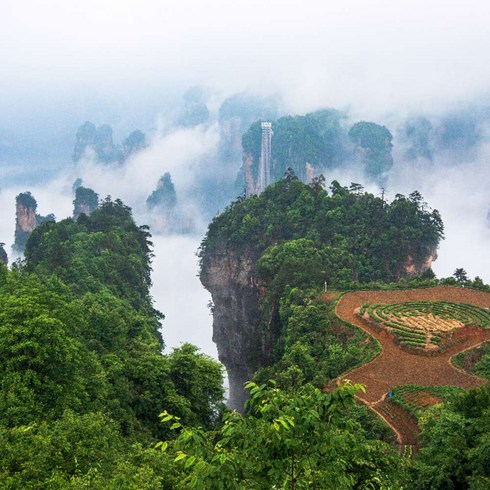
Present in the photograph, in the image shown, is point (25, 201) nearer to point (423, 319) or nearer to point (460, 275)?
point (460, 275)

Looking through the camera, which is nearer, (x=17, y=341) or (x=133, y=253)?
(x=17, y=341)

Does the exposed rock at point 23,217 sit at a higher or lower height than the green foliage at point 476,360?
higher

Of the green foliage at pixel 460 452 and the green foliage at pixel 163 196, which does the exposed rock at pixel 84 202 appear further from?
the green foliage at pixel 460 452

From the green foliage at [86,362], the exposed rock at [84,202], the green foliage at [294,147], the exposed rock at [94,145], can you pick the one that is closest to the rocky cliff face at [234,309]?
the green foliage at [86,362]

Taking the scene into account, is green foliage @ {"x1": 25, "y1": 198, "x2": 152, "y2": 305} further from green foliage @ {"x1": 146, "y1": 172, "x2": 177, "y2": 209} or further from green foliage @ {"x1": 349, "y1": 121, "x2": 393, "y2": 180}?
green foliage @ {"x1": 349, "y1": 121, "x2": 393, "y2": 180}

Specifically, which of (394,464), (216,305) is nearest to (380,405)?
(394,464)

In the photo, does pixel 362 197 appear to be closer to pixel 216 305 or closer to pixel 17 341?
pixel 216 305
